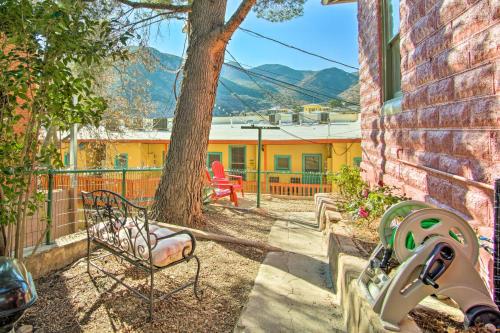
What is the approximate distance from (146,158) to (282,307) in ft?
49.7

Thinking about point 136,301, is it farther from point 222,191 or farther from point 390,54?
point 222,191

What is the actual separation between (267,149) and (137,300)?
12876 mm

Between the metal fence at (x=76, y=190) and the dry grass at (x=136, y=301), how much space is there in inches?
22.9

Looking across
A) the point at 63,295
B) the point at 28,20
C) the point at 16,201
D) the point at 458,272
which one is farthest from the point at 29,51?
the point at 458,272

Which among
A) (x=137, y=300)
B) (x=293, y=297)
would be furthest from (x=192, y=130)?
(x=293, y=297)

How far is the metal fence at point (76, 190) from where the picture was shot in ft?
12.2

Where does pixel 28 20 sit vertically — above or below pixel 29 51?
above

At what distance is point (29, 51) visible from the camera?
7.72 feet

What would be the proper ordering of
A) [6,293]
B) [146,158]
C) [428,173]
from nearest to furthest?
[6,293] → [428,173] → [146,158]

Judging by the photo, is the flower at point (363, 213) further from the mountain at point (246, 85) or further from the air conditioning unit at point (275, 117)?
the air conditioning unit at point (275, 117)

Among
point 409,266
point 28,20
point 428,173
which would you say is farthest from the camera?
point 428,173

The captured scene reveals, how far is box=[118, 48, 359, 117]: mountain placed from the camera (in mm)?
9743

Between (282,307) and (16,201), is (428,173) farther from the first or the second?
(16,201)

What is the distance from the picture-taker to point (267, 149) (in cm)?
1534
